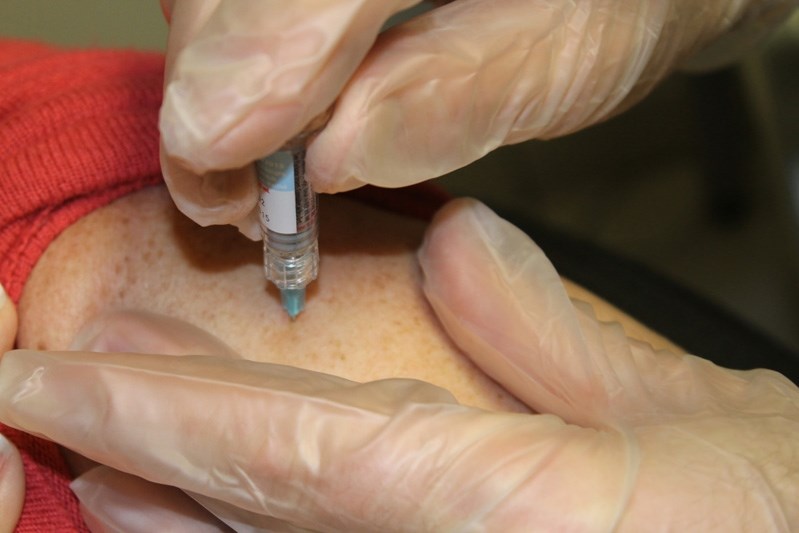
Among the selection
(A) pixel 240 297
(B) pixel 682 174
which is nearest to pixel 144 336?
(A) pixel 240 297

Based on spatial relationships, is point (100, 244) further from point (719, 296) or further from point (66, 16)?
point (719, 296)

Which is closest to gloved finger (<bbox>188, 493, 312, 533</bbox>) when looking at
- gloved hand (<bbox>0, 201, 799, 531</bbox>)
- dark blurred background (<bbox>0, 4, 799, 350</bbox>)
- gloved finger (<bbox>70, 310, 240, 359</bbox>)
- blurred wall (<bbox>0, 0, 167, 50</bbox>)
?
gloved hand (<bbox>0, 201, 799, 531</bbox>)

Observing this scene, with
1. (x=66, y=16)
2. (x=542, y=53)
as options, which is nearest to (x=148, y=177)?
(x=542, y=53)

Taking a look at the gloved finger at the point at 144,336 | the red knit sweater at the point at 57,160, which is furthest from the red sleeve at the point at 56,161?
the gloved finger at the point at 144,336

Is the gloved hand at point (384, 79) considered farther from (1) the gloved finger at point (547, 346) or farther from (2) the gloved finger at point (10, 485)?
(2) the gloved finger at point (10, 485)

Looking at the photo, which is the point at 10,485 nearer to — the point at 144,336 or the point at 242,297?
the point at 144,336
